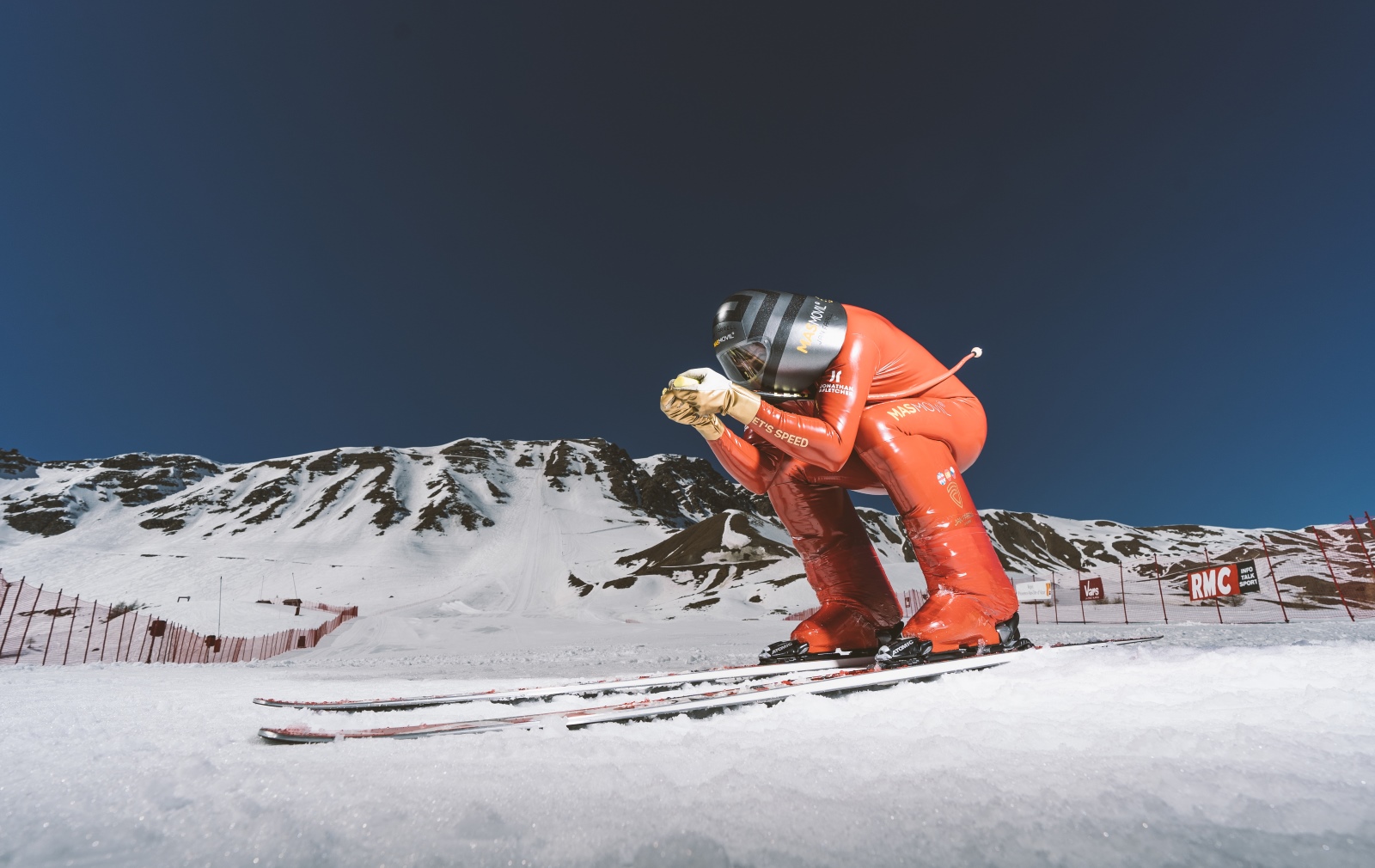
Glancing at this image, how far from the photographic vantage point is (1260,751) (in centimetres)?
102

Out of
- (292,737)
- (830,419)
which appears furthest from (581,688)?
(830,419)

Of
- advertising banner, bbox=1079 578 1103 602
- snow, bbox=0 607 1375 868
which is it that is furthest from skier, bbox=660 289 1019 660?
advertising banner, bbox=1079 578 1103 602

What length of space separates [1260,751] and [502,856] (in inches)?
48.3

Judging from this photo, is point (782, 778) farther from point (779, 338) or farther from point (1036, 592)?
point (1036, 592)

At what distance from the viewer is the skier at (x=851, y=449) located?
8.79 ft

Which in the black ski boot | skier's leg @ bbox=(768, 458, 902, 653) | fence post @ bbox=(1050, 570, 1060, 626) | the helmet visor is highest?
the helmet visor

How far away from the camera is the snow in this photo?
28.4 inches

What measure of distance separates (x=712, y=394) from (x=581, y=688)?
1340mm

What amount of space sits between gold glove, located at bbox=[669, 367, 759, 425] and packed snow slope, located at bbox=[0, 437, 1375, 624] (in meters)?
12.6

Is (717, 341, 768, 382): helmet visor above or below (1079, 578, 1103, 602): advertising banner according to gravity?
above

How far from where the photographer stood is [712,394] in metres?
2.66

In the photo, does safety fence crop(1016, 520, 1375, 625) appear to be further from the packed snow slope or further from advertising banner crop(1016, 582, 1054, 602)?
the packed snow slope

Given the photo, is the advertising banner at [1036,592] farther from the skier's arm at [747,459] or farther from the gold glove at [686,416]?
the gold glove at [686,416]

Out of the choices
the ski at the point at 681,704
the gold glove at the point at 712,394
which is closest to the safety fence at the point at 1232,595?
the ski at the point at 681,704
